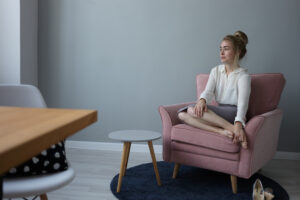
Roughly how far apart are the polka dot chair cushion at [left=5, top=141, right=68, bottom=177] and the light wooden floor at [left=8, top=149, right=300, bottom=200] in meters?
0.96

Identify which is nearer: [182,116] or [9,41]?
[182,116]

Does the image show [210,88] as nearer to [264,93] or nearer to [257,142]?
[264,93]

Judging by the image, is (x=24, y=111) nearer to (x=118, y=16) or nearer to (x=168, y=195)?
(x=168, y=195)

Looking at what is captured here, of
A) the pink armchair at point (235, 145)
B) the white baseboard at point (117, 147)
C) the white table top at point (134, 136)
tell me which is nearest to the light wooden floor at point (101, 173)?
the white baseboard at point (117, 147)

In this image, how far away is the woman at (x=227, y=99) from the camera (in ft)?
8.12

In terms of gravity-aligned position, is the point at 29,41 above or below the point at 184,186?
above

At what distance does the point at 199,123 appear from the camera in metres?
2.53


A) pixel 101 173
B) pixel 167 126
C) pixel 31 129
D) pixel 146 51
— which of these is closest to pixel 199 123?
pixel 167 126

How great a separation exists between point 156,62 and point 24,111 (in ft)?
7.85

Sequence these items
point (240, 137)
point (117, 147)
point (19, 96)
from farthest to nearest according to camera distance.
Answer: point (117, 147) → point (240, 137) → point (19, 96)

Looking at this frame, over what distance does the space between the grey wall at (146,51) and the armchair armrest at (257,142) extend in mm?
916

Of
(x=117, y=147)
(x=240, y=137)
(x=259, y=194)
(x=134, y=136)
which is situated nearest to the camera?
(x=259, y=194)

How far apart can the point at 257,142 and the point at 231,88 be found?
518 mm

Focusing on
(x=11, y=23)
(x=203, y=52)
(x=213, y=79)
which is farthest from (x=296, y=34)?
(x=11, y=23)
